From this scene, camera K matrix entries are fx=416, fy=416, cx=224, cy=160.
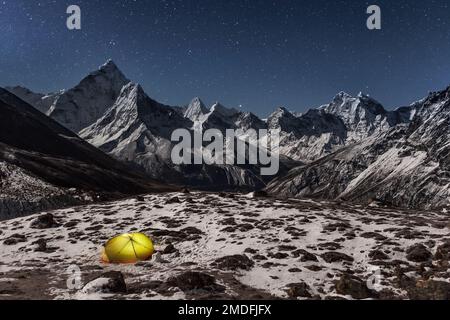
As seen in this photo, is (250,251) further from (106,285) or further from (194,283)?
(106,285)

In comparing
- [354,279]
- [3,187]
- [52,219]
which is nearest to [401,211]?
[354,279]

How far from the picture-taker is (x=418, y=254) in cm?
3331

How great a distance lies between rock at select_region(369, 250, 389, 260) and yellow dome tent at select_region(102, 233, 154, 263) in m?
19.1

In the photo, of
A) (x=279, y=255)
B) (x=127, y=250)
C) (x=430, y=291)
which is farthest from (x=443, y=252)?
(x=127, y=250)

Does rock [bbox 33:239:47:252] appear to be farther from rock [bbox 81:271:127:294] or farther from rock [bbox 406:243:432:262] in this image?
rock [bbox 406:243:432:262]

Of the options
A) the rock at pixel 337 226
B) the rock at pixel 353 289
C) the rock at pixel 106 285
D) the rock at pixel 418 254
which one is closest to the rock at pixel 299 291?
the rock at pixel 353 289

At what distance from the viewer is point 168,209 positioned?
2191 inches

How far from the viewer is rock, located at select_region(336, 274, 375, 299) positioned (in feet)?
86.3

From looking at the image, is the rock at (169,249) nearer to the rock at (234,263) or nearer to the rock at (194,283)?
the rock at (234,263)

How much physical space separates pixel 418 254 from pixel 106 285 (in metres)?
24.1
